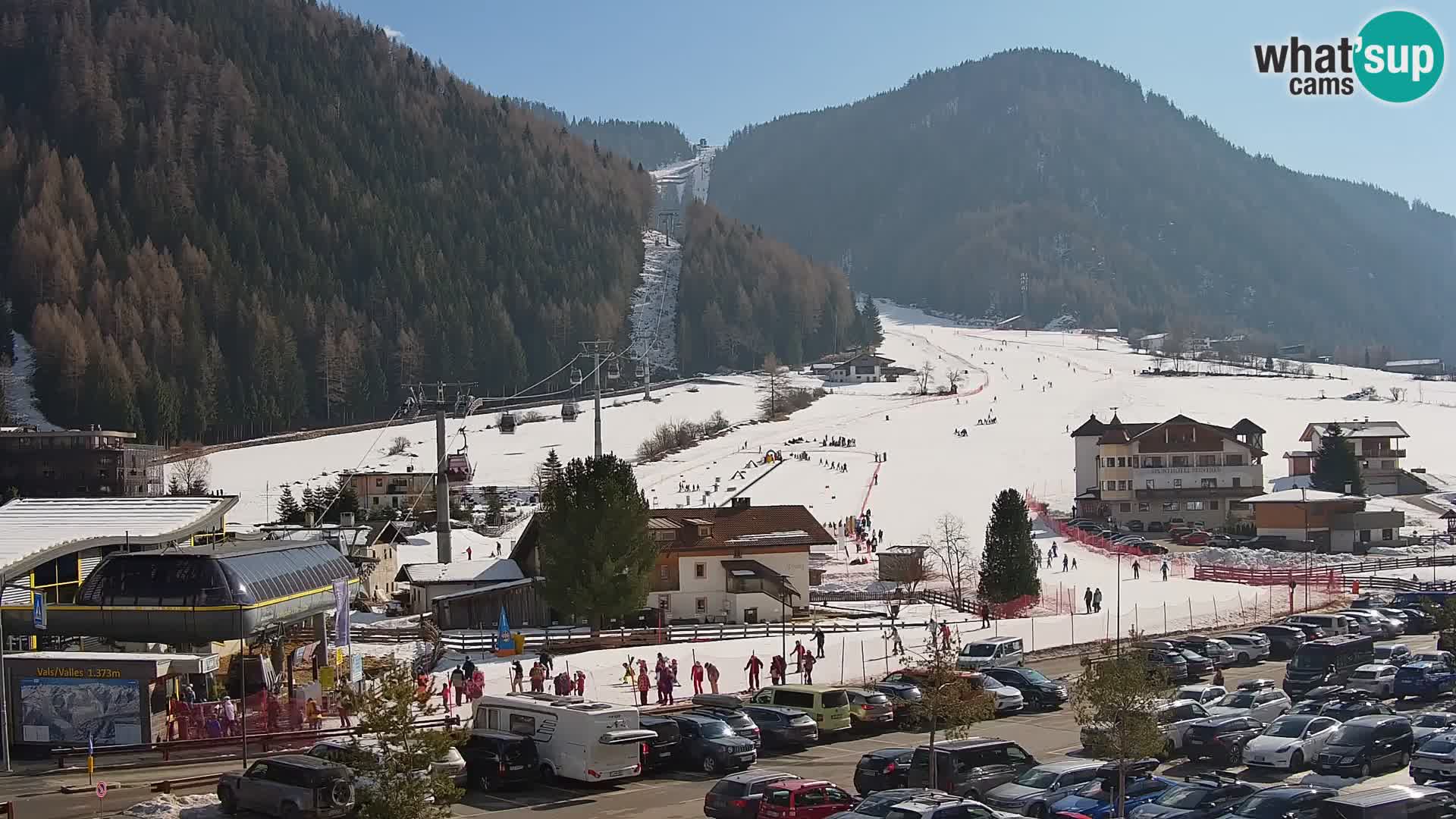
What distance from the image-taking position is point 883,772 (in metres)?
20.7

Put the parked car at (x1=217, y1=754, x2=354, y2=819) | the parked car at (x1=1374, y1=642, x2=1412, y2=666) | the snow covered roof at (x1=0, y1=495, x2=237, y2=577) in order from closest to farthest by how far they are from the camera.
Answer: the parked car at (x1=217, y1=754, x2=354, y2=819) < the snow covered roof at (x1=0, y1=495, x2=237, y2=577) < the parked car at (x1=1374, y1=642, x2=1412, y2=666)

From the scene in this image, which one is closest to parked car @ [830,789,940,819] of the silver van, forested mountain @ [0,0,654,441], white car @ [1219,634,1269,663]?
the silver van

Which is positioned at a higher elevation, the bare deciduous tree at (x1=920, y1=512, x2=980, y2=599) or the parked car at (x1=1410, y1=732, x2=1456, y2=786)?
the bare deciduous tree at (x1=920, y1=512, x2=980, y2=599)

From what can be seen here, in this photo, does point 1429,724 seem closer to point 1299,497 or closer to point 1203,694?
point 1203,694

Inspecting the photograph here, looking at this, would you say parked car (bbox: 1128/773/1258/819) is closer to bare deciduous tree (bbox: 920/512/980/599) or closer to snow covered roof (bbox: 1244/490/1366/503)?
bare deciduous tree (bbox: 920/512/980/599)

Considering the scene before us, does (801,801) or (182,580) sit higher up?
(182,580)

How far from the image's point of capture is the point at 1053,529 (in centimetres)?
6812

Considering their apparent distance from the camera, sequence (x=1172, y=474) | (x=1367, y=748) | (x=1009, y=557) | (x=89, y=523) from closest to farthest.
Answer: (x=1367, y=748) → (x=89, y=523) → (x=1009, y=557) → (x=1172, y=474)

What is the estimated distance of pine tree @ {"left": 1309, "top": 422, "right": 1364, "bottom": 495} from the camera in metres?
75.5

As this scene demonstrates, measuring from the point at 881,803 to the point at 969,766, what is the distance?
341 cm

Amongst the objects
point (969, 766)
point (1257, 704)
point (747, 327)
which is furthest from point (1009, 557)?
point (747, 327)

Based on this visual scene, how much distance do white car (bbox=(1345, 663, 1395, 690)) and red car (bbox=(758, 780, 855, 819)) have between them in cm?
1406

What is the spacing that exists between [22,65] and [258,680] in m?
183

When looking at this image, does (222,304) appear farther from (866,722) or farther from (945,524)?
(866,722)
